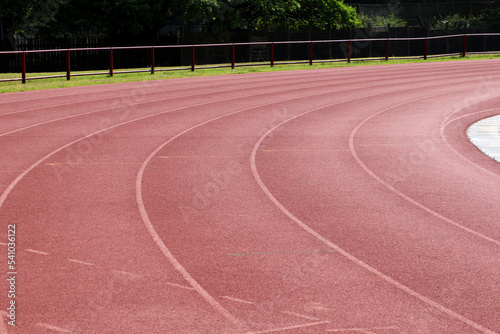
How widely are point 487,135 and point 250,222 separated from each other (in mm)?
7203

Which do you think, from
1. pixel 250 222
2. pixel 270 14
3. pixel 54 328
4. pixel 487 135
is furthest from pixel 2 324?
pixel 270 14

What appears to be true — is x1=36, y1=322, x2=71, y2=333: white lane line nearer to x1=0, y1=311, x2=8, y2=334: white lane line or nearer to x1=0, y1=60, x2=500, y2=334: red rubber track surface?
x1=0, y1=60, x2=500, y2=334: red rubber track surface

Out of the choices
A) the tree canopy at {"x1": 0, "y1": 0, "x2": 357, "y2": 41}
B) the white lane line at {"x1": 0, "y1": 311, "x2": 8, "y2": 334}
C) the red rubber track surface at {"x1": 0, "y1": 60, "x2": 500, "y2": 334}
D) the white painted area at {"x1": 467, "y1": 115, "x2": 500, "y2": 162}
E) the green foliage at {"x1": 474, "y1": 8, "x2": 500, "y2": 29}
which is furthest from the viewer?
the green foliage at {"x1": 474, "y1": 8, "x2": 500, "y2": 29}

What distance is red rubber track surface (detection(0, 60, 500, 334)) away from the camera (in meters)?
5.18

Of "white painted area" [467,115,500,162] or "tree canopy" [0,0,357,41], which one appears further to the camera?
"tree canopy" [0,0,357,41]

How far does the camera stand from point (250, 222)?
7.58 m

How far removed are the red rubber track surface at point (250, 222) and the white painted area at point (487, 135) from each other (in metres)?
0.30

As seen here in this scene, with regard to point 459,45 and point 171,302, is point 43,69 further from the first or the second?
point 171,302


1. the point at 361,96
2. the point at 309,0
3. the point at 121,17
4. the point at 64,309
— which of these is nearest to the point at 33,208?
the point at 64,309

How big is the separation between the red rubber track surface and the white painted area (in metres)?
0.30

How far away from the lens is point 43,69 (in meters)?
28.9

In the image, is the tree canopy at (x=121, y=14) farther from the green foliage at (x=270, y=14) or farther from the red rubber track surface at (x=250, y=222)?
the red rubber track surface at (x=250, y=222)

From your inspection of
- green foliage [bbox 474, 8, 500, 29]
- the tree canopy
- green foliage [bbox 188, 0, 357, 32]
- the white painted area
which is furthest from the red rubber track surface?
green foliage [bbox 474, 8, 500, 29]

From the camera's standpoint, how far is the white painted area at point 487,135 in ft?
38.4
